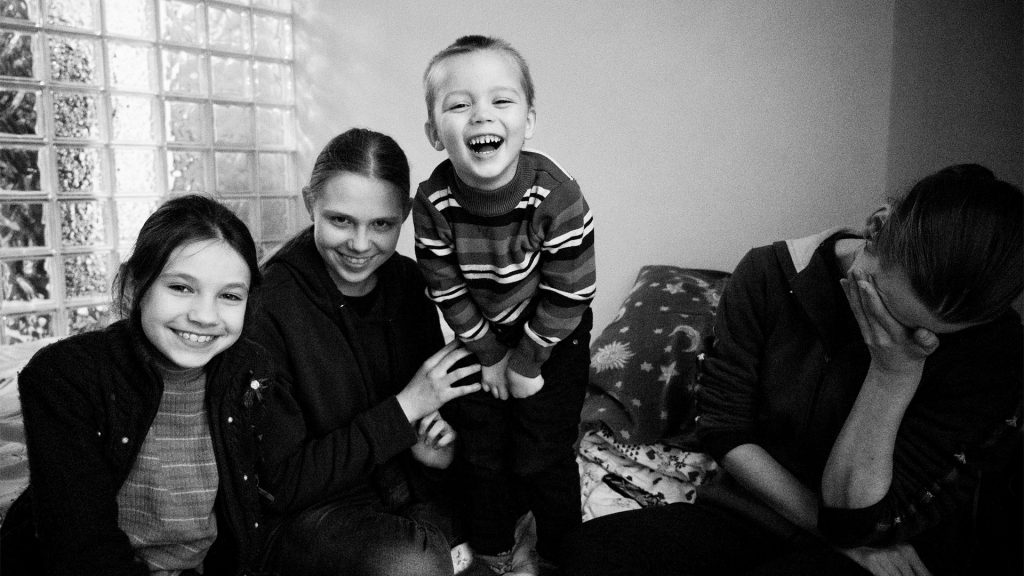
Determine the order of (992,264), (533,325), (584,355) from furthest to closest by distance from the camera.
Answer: (584,355) < (533,325) < (992,264)

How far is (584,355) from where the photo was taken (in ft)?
4.74

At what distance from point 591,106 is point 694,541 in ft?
4.78

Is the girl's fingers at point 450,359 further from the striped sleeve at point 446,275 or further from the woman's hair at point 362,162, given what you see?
the woman's hair at point 362,162

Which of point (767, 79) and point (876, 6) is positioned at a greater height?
point (876, 6)

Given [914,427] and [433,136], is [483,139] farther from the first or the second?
[914,427]

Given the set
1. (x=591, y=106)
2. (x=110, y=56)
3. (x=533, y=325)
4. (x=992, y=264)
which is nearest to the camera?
(x=992, y=264)

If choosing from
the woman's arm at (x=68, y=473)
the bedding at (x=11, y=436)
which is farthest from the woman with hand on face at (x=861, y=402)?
the bedding at (x=11, y=436)

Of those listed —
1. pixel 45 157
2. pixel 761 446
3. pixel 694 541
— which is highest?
pixel 45 157

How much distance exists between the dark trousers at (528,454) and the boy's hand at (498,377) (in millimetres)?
30

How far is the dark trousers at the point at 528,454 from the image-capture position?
140cm

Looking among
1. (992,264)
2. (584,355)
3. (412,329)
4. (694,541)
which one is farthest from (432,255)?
(992,264)

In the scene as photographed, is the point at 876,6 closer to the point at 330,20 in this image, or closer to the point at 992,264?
the point at 992,264

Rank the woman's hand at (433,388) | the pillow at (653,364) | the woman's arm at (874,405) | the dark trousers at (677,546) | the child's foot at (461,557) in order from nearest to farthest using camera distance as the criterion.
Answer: the woman's arm at (874,405) → the dark trousers at (677,546) → the woman's hand at (433,388) → the child's foot at (461,557) → the pillow at (653,364)

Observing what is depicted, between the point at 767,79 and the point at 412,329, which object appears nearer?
the point at 412,329
